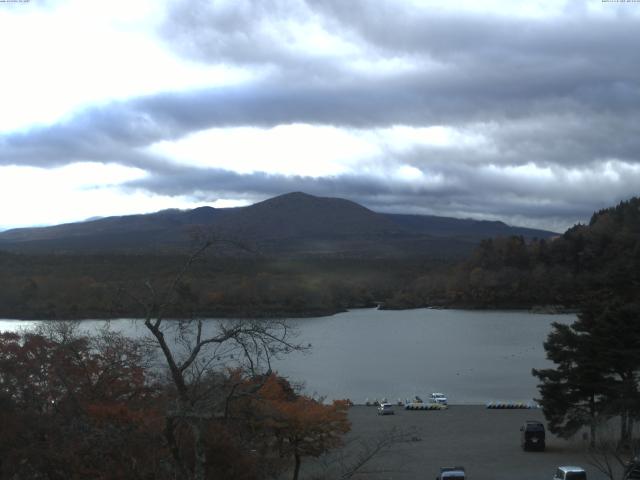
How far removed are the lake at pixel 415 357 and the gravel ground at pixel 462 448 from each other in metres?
3.81

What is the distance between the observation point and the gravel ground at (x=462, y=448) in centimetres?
1584

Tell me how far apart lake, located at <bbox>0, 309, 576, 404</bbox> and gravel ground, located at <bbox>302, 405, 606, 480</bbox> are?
3.81m

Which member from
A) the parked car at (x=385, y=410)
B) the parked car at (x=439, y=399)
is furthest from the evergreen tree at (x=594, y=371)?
the parked car at (x=439, y=399)

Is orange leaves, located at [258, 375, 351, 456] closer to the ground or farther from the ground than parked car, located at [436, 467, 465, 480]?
farther from the ground

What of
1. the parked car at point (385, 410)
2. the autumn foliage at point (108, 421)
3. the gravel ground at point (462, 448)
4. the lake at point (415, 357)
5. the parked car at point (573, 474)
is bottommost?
the lake at point (415, 357)

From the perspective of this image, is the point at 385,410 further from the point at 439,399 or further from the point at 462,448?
the point at 462,448

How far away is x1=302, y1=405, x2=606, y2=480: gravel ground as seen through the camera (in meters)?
15.8

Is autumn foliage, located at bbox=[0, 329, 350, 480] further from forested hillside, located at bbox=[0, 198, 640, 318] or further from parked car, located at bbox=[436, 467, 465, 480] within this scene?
forested hillside, located at bbox=[0, 198, 640, 318]

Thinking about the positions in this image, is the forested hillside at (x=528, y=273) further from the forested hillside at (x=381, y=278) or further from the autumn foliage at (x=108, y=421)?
the autumn foliage at (x=108, y=421)

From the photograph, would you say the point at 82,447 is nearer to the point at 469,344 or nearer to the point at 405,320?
the point at 469,344

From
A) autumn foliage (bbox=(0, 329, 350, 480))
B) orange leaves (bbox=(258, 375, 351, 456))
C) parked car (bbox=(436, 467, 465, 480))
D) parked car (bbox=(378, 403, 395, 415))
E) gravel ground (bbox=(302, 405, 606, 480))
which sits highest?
autumn foliage (bbox=(0, 329, 350, 480))

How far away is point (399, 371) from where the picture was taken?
39781 millimetres

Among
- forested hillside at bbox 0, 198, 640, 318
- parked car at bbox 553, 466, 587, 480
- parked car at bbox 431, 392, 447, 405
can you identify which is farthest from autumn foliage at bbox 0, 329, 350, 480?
forested hillside at bbox 0, 198, 640, 318

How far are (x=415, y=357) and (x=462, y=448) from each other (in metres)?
26.0
